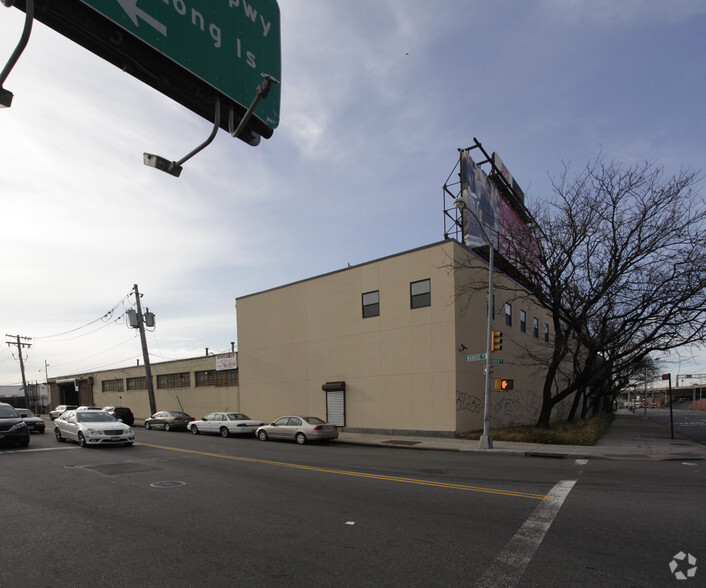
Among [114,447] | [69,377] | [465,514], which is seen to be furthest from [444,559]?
[69,377]

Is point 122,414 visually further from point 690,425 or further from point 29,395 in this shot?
→ point 29,395

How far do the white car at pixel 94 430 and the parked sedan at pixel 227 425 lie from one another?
246 inches

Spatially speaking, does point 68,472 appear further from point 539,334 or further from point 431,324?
point 539,334

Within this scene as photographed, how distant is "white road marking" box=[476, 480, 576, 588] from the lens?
4688 mm

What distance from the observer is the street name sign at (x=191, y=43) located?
2.96m

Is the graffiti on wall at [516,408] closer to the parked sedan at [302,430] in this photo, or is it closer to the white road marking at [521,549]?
the parked sedan at [302,430]

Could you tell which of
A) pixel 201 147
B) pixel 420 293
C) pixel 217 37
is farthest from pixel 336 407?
pixel 217 37

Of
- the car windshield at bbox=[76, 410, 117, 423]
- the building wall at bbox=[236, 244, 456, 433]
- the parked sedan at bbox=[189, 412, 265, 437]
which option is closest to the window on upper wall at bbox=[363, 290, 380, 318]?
the building wall at bbox=[236, 244, 456, 433]

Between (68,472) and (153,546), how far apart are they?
24.4 feet

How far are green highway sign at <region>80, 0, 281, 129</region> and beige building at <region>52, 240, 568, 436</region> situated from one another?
1577 centimetres

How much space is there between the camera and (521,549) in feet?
18.3

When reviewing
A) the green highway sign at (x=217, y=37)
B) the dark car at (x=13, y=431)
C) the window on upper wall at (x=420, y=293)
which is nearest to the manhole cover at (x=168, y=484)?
the green highway sign at (x=217, y=37)

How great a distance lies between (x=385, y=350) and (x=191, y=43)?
20697mm

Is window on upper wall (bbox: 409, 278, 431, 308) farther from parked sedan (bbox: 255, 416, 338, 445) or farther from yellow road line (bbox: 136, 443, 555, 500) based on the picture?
yellow road line (bbox: 136, 443, 555, 500)
